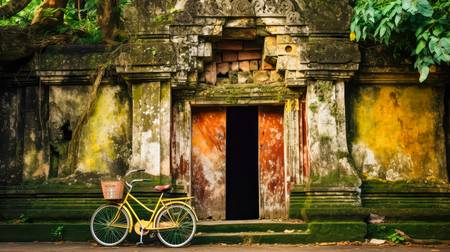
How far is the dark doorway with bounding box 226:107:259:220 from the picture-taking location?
1428 cm

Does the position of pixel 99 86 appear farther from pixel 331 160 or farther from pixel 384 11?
pixel 384 11

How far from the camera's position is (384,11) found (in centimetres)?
844

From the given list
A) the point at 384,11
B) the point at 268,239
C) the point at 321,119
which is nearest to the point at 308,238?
the point at 268,239

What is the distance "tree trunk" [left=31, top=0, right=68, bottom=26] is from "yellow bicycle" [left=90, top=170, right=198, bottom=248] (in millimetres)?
3411

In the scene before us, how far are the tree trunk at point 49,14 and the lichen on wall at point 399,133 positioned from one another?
530 cm

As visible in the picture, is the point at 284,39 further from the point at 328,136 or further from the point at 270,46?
the point at 328,136

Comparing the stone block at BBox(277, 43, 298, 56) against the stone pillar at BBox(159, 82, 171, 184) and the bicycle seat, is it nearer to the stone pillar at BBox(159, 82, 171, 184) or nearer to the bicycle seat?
the stone pillar at BBox(159, 82, 171, 184)

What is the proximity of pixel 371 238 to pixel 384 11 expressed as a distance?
3.45 meters

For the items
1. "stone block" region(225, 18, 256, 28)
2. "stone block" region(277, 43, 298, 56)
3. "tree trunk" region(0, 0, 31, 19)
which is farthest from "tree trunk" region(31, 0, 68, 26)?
"stone block" region(277, 43, 298, 56)

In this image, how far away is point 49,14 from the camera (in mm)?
10578

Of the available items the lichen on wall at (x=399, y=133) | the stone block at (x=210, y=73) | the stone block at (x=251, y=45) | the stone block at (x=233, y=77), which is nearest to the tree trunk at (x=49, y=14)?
the stone block at (x=210, y=73)

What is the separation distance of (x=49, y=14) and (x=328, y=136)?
5175 mm

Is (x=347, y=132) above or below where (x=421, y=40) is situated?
below

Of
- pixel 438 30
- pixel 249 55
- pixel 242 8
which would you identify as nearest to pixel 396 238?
pixel 438 30
